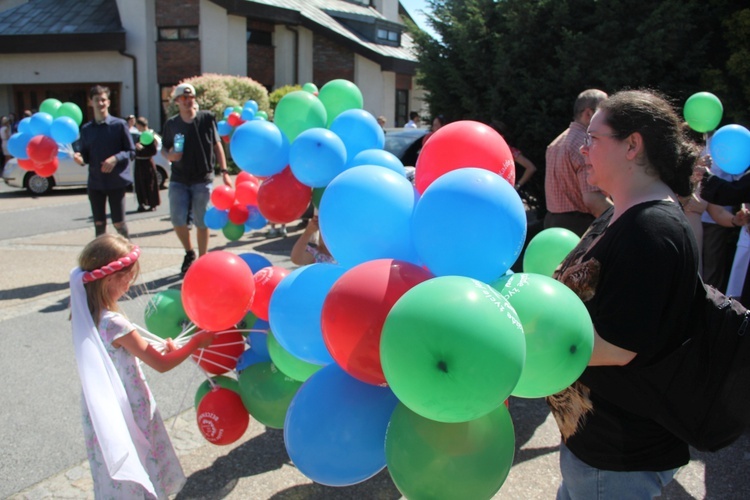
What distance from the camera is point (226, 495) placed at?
2943 mm

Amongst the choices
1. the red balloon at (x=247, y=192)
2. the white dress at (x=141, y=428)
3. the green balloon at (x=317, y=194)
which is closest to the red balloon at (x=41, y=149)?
the red balloon at (x=247, y=192)

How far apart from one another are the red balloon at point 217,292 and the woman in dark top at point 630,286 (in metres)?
1.26

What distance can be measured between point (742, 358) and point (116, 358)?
2.32 metres

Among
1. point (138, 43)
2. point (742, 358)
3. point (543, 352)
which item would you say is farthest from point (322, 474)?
point (138, 43)

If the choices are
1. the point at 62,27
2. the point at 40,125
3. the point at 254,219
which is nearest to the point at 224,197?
the point at 254,219

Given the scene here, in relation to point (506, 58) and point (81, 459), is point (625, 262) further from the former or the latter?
point (506, 58)

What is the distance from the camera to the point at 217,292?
2.39m

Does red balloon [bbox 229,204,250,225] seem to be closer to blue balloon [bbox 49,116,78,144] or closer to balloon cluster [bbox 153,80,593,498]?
blue balloon [bbox 49,116,78,144]

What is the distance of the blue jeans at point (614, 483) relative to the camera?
178 cm

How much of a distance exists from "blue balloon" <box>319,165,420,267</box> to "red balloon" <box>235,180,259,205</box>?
2925 millimetres

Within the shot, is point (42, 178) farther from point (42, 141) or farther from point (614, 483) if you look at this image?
point (614, 483)

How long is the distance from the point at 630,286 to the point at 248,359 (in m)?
1.85

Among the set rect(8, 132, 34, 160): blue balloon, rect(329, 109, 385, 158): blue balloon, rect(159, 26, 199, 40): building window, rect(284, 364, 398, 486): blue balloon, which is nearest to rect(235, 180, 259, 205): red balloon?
rect(329, 109, 385, 158): blue balloon

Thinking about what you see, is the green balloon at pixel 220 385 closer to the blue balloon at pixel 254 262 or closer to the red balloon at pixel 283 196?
the blue balloon at pixel 254 262
